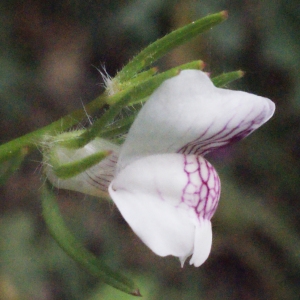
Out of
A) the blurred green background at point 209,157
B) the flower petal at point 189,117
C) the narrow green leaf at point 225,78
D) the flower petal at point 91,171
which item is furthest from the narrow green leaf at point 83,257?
the blurred green background at point 209,157

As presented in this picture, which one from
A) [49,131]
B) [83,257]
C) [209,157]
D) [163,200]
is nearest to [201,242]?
[163,200]

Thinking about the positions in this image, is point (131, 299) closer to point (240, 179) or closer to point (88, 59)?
point (240, 179)

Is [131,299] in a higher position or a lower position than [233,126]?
lower

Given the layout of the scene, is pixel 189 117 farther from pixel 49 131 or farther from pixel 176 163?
pixel 49 131

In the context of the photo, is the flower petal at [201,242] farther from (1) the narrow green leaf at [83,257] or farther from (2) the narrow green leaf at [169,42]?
(2) the narrow green leaf at [169,42]

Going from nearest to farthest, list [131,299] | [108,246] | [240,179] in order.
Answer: [131,299] → [108,246] → [240,179]

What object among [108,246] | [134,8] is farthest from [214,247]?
[134,8]

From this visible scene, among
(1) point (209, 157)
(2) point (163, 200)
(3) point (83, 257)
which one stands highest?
(2) point (163, 200)
